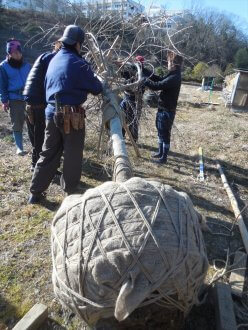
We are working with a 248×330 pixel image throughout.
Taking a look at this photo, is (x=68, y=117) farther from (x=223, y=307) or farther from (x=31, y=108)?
(x=223, y=307)

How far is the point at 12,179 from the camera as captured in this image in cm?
546

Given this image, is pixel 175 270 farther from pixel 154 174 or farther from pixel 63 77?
pixel 154 174

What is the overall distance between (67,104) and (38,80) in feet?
3.51

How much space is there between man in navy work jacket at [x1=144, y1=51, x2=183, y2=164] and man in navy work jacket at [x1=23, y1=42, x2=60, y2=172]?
1.84 meters

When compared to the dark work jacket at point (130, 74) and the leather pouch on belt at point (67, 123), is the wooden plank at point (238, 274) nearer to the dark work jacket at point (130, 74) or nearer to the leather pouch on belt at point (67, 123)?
the leather pouch on belt at point (67, 123)

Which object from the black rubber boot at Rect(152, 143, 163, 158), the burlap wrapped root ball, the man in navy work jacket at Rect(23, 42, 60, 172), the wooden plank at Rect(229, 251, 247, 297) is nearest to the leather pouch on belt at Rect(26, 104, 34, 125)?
the man in navy work jacket at Rect(23, 42, 60, 172)

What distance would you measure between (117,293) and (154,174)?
414 cm

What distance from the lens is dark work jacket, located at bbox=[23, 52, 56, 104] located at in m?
4.72

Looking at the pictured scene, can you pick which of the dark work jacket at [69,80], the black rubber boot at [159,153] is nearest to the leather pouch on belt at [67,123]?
the dark work jacket at [69,80]

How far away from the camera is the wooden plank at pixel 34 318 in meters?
2.69

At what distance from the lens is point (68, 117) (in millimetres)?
4023

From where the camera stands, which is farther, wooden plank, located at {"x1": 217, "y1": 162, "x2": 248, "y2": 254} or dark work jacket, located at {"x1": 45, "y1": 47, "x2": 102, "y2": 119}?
wooden plank, located at {"x1": 217, "y1": 162, "x2": 248, "y2": 254}

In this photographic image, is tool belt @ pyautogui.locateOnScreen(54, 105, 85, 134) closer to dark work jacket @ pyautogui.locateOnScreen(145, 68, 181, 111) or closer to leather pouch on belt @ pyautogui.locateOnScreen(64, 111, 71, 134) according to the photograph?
leather pouch on belt @ pyautogui.locateOnScreen(64, 111, 71, 134)

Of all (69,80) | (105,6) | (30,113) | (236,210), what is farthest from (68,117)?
(236,210)
